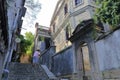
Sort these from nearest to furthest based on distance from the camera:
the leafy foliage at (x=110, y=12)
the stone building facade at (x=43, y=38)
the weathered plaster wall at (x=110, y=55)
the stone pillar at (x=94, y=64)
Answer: the weathered plaster wall at (x=110, y=55) → the leafy foliage at (x=110, y=12) → the stone pillar at (x=94, y=64) → the stone building facade at (x=43, y=38)

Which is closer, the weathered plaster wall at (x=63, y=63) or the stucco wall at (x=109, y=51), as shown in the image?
the stucco wall at (x=109, y=51)

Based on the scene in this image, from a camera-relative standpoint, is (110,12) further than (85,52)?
No

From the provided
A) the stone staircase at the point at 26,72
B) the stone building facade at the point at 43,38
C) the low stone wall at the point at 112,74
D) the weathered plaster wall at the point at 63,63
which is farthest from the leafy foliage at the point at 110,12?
the stone building facade at the point at 43,38

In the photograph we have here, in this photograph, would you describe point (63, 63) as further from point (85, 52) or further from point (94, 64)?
point (94, 64)

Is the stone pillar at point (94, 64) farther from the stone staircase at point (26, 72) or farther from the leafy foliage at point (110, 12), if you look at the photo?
the stone staircase at point (26, 72)

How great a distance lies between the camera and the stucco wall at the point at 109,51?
21.4ft

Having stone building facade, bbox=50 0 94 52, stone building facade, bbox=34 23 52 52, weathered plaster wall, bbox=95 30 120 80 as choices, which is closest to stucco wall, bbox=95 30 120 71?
weathered plaster wall, bbox=95 30 120 80

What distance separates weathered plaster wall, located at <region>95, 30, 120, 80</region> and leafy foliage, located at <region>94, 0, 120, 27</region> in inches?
31.5

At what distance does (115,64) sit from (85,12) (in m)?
10.6

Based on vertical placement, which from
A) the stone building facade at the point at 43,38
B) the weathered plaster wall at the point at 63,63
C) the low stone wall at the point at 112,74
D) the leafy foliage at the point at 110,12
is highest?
the stone building facade at the point at 43,38

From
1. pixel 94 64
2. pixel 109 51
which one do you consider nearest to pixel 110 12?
pixel 109 51

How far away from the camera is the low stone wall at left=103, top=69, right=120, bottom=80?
640cm

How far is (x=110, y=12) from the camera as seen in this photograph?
24.5 ft

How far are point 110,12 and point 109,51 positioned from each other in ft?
6.22
